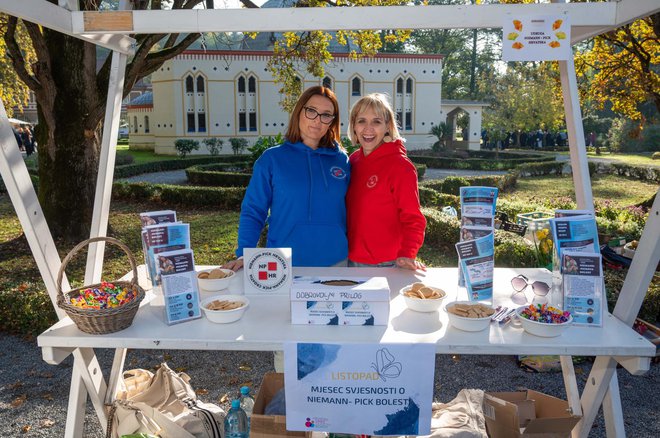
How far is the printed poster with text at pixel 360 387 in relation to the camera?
6.54 ft

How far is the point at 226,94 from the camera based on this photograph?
28.6 metres

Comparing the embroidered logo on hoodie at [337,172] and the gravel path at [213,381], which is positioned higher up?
the embroidered logo on hoodie at [337,172]

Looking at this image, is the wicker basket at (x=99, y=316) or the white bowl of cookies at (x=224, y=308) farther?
the white bowl of cookies at (x=224, y=308)

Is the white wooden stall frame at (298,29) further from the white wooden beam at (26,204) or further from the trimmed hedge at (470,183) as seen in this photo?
the trimmed hedge at (470,183)

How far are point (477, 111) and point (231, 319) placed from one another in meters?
33.7

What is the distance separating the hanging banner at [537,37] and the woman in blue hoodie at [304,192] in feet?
3.37

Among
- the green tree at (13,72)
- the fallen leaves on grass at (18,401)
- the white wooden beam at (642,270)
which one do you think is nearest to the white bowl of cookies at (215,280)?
the white wooden beam at (642,270)

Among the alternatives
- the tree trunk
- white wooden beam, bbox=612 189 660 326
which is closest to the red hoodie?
white wooden beam, bbox=612 189 660 326

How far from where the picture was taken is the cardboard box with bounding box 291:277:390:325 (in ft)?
6.97

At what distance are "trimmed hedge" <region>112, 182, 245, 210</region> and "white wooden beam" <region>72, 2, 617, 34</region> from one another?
962 cm

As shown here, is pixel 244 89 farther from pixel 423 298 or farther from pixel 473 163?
pixel 423 298

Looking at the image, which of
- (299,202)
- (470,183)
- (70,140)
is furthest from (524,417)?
(470,183)

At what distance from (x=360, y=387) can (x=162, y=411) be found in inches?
50.4

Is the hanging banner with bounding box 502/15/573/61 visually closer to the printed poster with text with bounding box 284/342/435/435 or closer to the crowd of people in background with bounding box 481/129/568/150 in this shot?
the printed poster with text with bounding box 284/342/435/435
